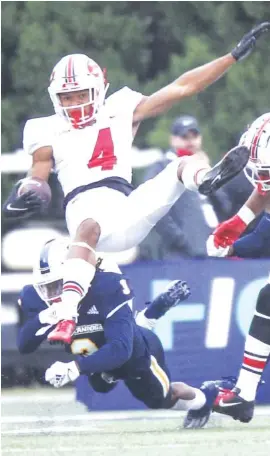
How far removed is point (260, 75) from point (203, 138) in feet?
1.94

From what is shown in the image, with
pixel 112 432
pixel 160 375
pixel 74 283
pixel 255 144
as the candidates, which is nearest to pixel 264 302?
pixel 160 375

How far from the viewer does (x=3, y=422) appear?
853 centimetres

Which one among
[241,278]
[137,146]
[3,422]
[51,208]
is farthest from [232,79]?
[3,422]

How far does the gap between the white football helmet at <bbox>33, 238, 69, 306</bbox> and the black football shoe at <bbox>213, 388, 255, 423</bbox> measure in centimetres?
86

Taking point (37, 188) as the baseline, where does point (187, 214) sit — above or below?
below

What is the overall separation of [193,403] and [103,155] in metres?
1.17

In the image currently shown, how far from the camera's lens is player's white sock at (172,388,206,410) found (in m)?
7.86

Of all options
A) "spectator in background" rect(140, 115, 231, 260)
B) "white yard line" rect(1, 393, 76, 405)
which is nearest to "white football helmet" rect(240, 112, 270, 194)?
"spectator in background" rect(140, 115, 231, 260)

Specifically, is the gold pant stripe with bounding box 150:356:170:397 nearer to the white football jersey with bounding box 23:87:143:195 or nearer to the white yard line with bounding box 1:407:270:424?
the white football jersey with bounding box 23:87:143:195

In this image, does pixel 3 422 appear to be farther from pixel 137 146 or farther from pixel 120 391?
pixel 137 146

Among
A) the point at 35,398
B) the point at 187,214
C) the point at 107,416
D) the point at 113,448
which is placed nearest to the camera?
the point at 113,448

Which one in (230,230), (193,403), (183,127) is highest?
(183,127)

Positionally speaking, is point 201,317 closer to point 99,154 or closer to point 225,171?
point 99,154

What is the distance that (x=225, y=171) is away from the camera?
7.13 metres
